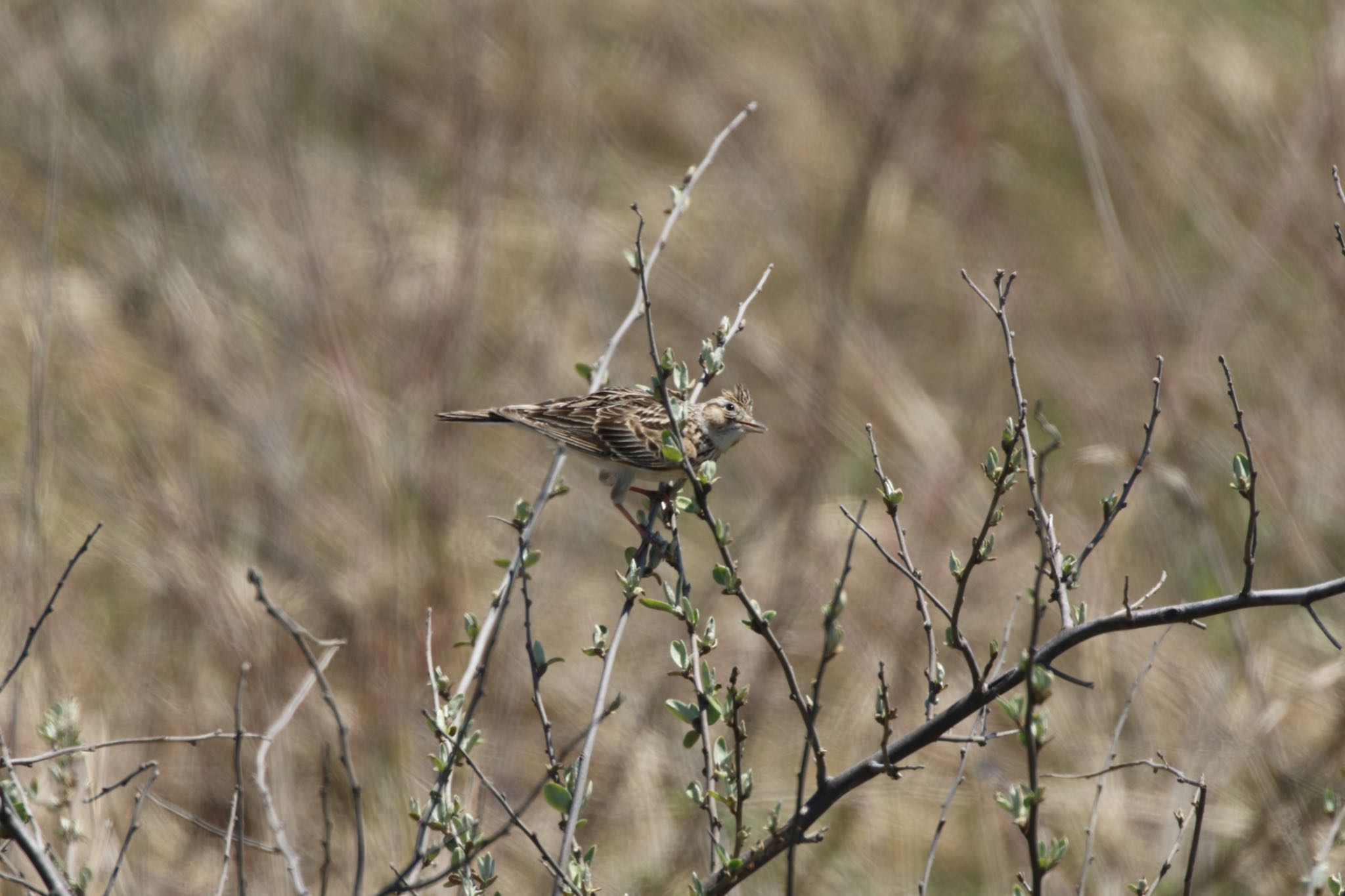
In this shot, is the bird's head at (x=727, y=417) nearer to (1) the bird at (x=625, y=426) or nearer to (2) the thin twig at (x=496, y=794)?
(1) the bird at (x=625, y=426)

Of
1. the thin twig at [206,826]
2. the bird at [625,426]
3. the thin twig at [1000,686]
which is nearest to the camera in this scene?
the thin twig at [1000,686]

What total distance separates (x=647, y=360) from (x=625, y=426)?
3.80 metres

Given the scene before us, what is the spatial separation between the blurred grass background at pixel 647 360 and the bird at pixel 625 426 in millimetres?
1624

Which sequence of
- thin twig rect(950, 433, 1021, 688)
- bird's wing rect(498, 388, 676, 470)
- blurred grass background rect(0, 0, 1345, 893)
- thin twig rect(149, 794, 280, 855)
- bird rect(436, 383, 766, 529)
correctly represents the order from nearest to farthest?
thin twig rect(950, 433, 1021, 688) < thin twig rect(149, 794, 280, 855) < bird rect(436, 383, 766, 529) < bird's wing rect(498, 388, 676, 470) < blurred grass background rect(0, 0, 1345, 893)

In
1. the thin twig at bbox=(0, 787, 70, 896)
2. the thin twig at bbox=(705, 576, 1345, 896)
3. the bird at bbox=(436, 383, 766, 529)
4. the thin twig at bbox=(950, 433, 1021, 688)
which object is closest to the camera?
the thin twig at bbox=(705, 576, 1345, 896)

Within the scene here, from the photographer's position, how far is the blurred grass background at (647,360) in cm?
723

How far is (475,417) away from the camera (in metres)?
5.55

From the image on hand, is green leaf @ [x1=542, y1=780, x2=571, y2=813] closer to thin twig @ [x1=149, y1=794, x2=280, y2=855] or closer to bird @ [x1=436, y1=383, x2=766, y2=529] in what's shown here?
thin twig @ [x1=149, y1=794, x2=280, y2=855]

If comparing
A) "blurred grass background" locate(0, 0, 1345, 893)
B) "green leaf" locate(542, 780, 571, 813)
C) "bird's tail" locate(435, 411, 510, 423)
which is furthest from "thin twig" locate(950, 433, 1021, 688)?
"blurred grass background" locate(0, 0, 1345, 893)

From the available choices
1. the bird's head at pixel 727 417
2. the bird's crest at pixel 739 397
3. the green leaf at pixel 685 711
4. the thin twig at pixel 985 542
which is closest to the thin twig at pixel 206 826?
the green leaf at pixel 685 711

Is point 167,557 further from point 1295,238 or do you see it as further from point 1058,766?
point 1295,238

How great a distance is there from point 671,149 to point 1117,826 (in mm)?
6936

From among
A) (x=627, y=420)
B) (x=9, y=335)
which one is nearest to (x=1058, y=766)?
(x=627, y=420)

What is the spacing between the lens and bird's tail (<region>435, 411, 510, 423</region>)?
216 inches
